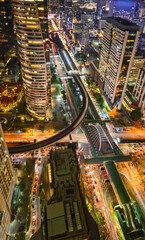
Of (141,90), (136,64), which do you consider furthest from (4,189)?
(136,64)

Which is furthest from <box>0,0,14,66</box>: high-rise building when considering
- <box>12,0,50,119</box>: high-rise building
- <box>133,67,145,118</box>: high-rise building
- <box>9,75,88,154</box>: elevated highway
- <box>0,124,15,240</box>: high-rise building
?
<box>133,67,145,118</box>: high-rise building

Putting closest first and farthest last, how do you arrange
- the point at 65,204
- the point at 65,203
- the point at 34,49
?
1. the point at 65,204
2. the point at 65,203
3. the point at 34,49

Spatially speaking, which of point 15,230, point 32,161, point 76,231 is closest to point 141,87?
point 32,161

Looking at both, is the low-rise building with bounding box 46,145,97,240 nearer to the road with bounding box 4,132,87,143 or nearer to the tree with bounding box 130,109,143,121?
the road with bounding box 4,132,87,143

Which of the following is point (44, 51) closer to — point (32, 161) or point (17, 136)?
point (17, 136)

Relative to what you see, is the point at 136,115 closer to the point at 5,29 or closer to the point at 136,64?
the point at 136,64
